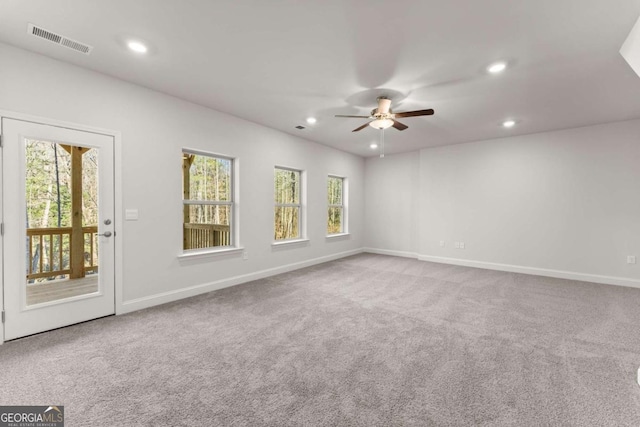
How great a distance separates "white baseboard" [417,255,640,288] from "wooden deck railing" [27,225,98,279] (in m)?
6.09

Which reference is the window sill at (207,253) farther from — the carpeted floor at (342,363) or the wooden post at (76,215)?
the wooden post at (76,215)

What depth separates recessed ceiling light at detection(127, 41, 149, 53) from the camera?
244 cm

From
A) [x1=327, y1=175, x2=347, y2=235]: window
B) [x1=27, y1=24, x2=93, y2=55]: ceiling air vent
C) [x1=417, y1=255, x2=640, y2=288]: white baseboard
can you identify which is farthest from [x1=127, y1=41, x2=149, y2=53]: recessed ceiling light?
[x1=417, y1=255, x2=640, y2=288]: white baseboard

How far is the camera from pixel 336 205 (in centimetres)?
692

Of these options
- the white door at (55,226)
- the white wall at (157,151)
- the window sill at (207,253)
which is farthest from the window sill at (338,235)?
the white door at (55,226)

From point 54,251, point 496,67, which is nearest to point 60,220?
point 54,251

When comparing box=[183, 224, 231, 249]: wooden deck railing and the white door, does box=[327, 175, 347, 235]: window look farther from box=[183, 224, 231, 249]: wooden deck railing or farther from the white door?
the white door

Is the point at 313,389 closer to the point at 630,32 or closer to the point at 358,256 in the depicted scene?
the point at 630,32

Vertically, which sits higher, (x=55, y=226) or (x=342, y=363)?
(x=55, y=226)

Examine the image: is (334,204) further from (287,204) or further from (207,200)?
(207,200)

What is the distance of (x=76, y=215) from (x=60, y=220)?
0.46ft

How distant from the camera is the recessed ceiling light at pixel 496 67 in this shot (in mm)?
2730

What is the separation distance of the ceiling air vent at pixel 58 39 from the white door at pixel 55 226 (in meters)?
0.79

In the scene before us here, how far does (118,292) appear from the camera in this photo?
3137 mm
